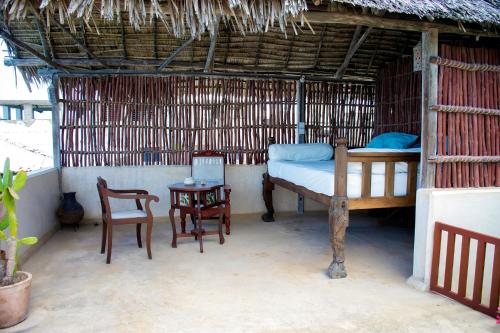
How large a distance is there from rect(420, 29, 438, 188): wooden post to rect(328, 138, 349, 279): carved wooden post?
29.0 inches

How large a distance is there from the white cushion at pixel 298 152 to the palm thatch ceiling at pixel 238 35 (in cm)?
137

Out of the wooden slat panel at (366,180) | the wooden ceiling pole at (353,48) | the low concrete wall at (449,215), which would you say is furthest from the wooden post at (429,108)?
the wooden ceiling pole at (353,48)

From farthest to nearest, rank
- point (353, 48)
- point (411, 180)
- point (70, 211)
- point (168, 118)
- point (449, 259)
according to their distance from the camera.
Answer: point (168, 118) → point (353, 48) → point (70, 211) → point (411, 180) → point (449, 259)

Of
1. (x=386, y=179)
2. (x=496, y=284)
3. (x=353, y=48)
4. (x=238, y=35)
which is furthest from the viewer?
(x=353, y=48)

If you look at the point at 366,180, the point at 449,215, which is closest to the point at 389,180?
the point at 366,180

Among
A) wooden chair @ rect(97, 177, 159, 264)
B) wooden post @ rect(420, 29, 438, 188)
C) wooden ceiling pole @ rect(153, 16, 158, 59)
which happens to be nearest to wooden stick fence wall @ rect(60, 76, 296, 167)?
wooden ceiling pole @ rect(153, 16, 158, 59)

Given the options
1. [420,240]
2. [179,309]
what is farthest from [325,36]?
[179,309]

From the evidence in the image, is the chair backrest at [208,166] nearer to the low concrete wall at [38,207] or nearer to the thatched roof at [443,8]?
the low concrete wall at [38,207]

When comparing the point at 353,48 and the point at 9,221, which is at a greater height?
the point at 353,48

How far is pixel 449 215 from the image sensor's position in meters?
3.45

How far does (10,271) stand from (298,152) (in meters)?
4.00

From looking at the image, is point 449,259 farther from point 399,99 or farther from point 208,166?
point 208,166

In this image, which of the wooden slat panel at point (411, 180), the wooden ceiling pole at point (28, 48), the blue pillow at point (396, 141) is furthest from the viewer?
the blue pillow at point (396, 141)

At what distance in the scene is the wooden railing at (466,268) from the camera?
2798 millimetres
